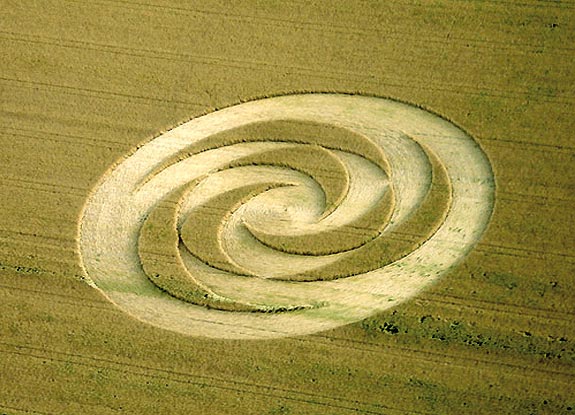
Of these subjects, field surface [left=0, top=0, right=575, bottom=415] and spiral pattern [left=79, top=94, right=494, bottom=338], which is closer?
field surface [left=0, top=0, right=575, bottom=415]

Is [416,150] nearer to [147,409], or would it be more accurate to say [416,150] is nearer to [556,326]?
[556,326]

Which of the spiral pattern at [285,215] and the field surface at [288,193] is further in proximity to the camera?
the spiral pattern at [285,215]

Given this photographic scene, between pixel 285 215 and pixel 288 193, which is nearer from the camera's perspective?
pixel 285 215

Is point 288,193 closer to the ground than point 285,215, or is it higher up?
higher up

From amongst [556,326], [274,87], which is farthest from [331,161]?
[556,326]
